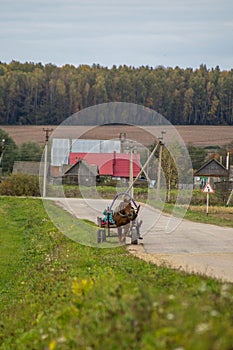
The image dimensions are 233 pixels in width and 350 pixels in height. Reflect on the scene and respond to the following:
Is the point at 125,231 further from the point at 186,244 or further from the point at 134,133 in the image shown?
the point at 134,133

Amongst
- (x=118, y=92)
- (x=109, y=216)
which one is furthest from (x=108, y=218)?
(x=118, y=92)

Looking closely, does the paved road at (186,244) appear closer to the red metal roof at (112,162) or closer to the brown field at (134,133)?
the red metal roof at (112,162)

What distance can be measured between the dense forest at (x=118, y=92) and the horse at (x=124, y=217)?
38611mm

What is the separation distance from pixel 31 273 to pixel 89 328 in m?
8.87

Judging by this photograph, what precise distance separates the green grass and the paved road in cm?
94

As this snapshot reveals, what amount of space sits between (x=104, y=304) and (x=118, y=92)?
194 ft

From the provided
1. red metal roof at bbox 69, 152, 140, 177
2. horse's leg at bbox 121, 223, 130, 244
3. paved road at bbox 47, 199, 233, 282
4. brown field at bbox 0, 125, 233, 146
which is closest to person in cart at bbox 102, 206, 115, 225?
horse's leg at bbox 121, 223, 130, 244

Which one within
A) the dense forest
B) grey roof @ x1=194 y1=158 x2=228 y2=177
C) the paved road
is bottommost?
the paved road

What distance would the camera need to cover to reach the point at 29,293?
1302 cm

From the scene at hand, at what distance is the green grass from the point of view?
5.99 meters

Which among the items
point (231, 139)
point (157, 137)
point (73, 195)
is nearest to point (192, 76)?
point (231, 139)

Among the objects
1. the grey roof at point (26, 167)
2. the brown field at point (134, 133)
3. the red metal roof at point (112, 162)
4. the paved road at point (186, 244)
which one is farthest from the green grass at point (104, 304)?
the grey roof at point (26, 167)

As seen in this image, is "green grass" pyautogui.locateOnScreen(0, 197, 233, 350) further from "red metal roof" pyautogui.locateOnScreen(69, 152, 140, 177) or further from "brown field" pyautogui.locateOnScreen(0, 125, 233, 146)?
"red metal roof" pyautogui.locateOnScreen(69, 152, 140, 177)

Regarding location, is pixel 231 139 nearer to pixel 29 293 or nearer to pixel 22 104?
pixel 22 104
